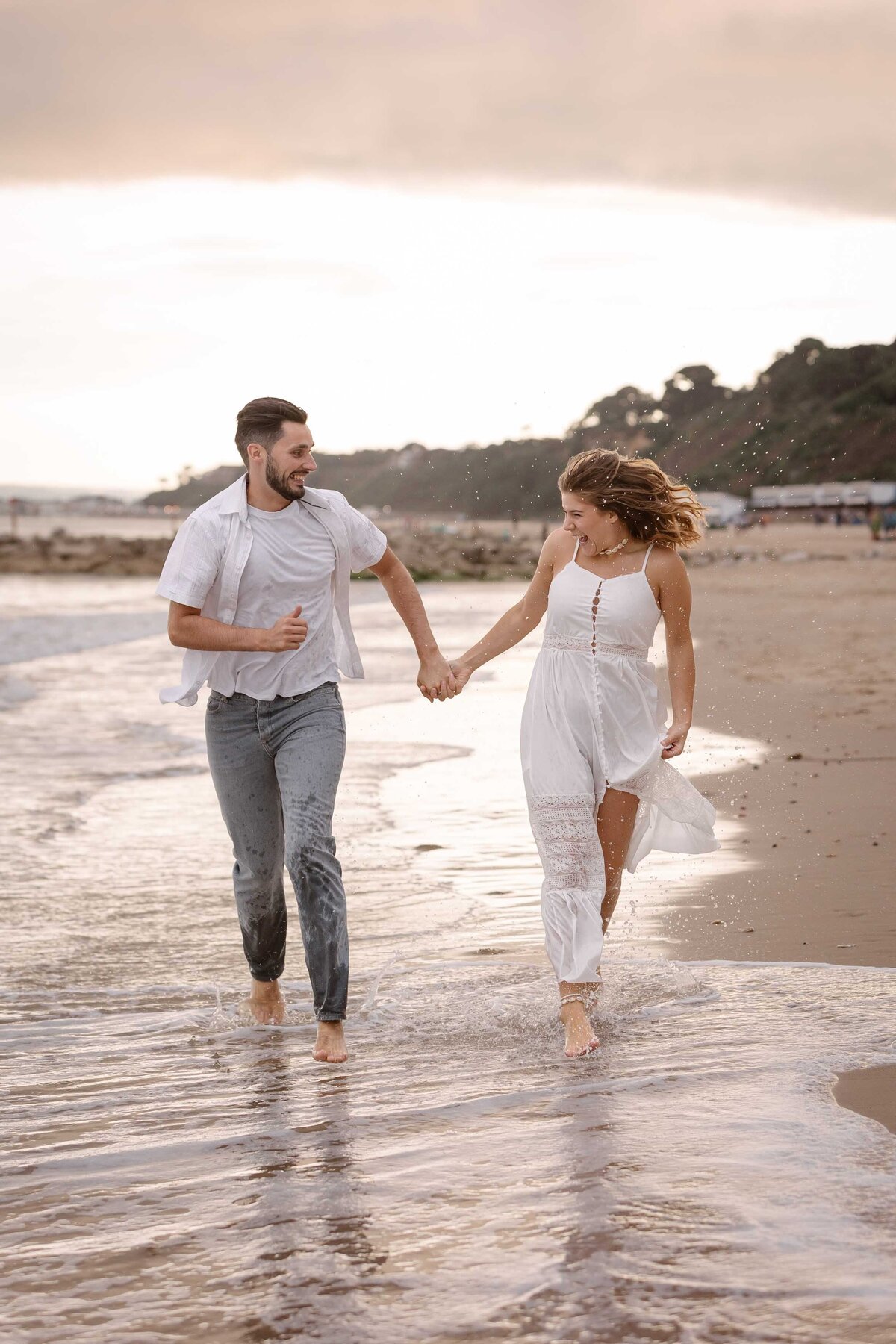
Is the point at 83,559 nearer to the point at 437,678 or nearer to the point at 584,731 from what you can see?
the point at 437,678

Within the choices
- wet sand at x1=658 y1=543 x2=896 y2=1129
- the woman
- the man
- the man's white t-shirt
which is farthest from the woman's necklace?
wet sand at x1=658 y1=543 x2=896 y2=1129

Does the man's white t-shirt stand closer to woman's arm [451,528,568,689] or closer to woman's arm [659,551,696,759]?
woman's arm [451,528,568,689]

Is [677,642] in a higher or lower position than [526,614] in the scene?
lower

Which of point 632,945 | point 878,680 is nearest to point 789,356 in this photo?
point 878,680

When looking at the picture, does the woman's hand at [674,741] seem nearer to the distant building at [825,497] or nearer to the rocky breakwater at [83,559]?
the rocky breakwater at [83,559]

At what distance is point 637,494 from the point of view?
4805 mm

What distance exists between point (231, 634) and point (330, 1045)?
1303mm

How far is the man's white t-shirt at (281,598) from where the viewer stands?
15.4ft

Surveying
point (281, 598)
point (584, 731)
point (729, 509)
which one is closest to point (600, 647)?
point (584, 731)

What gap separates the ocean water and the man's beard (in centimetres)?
178

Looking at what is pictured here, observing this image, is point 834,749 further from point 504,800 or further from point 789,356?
point 789,356

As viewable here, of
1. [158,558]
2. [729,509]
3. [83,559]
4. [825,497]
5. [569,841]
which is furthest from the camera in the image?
[729,509]

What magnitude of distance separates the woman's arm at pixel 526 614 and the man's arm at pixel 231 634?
762mm

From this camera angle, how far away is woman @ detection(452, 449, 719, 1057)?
4758 millimetres
